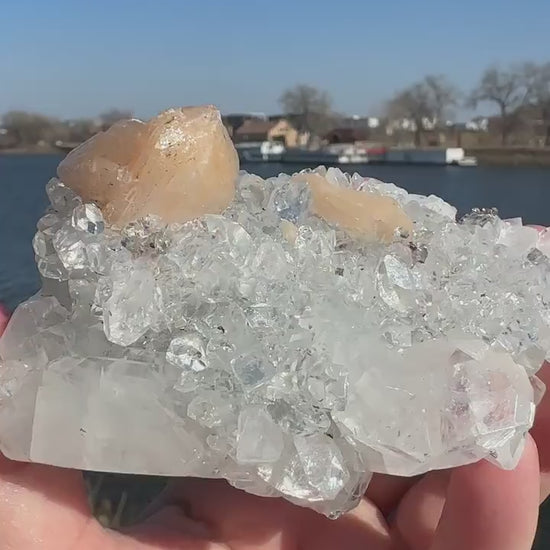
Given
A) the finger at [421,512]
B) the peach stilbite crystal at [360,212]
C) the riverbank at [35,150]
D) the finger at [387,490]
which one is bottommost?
the riverbank at [35,150]

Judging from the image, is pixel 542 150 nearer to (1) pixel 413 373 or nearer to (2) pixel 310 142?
(2) pixel 310 142

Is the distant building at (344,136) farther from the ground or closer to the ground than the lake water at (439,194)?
closer to the ground

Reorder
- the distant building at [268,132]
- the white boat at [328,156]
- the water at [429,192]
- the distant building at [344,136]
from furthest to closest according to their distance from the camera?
1. the distant building at [344,136]
2. the distant building at [268,132]
3. the white boat at [328,156]
4. the water at [429,192]

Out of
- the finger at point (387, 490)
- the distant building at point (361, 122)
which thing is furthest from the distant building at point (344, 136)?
the finger at point (387, 490)

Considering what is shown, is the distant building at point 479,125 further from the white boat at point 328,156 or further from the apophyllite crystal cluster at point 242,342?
the apophyllite crystal cluster at point 242,342

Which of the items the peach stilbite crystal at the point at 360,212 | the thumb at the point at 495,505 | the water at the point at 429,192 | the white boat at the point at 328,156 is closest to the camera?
the thumb at the point at 495,505

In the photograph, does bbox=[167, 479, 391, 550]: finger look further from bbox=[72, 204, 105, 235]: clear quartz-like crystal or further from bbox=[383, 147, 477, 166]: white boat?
bbox=[383, 147, 477, 166]: white boat

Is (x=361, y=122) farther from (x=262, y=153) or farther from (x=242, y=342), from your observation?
(x=242, y=342)
